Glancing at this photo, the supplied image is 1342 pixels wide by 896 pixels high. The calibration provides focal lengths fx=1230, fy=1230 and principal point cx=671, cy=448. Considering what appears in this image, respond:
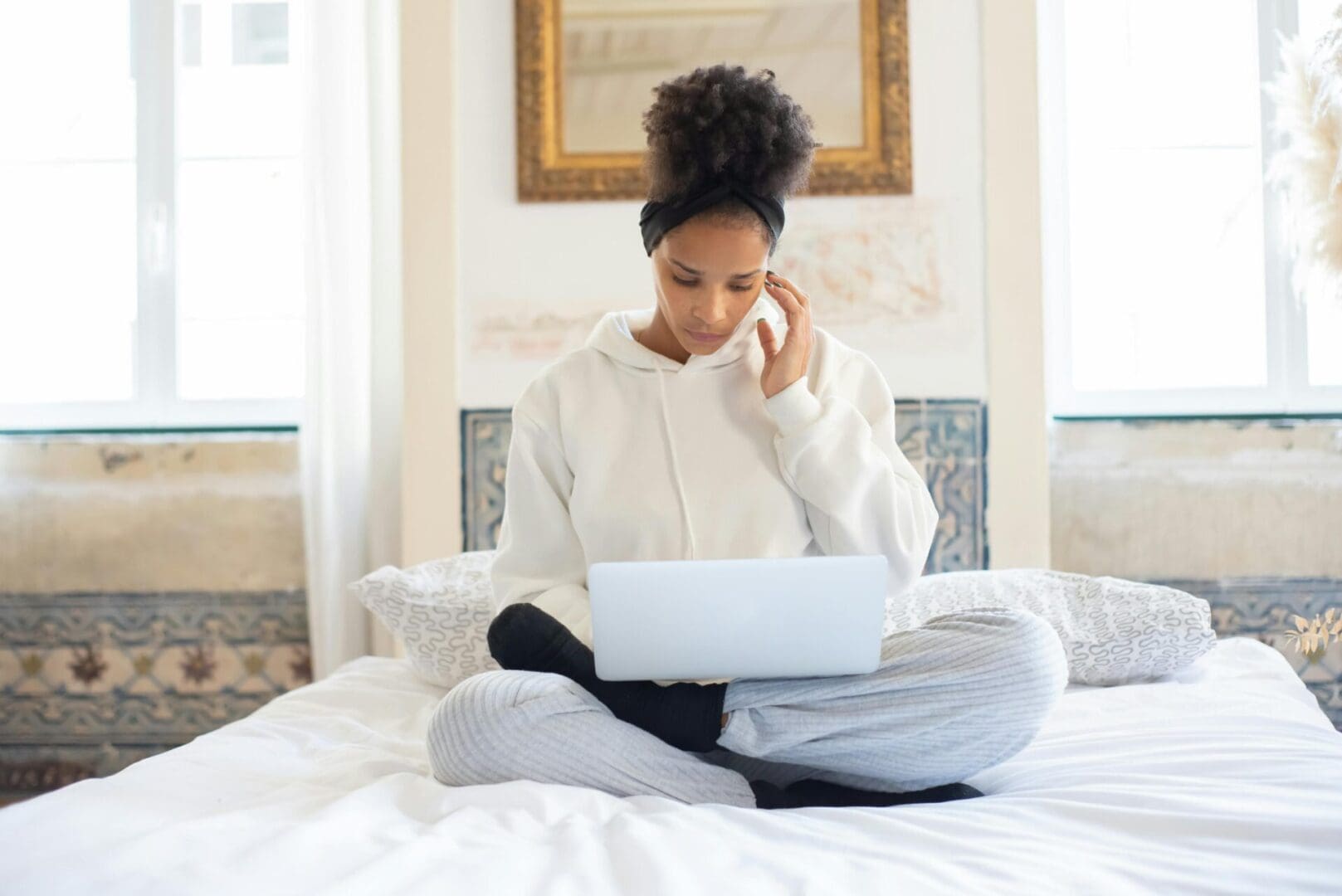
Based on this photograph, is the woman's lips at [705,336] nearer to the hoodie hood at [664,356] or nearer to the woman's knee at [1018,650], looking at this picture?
the hoodie hood at [664,356]

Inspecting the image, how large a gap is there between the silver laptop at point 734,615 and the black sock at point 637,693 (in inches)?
4.6

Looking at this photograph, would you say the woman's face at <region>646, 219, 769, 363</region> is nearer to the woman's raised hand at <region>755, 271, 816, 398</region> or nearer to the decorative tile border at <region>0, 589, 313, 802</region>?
the woman's raised hand at <region>755, 271, 816, 398</region>

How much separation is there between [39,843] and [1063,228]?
8.13ft

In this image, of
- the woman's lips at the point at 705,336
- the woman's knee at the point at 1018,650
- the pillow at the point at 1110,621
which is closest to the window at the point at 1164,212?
the pillow at the point at 1110,621

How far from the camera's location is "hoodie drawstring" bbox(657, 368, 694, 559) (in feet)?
5.05

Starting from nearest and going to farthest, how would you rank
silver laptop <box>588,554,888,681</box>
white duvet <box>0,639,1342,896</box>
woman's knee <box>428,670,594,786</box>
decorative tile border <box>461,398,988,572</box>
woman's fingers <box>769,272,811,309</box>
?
white duvet <box>0,639,1342,896</box> → silver laptop <box>588,554,888,681</box> → woman's knee <box>428,670,594,786</box> → woman's fingers <box>769,272,811,309</box> → decorative tile border <box>461,398,988,572</box>

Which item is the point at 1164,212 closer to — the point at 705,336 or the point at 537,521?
the point at 705,336

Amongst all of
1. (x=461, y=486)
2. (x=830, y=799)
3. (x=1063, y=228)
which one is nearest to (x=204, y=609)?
(x=461, y=486)

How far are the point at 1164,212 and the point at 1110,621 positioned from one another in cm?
142

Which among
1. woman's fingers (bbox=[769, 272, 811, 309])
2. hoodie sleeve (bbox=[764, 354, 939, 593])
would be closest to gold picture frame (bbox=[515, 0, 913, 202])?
woman's fingers (bbox=[769, 272, 811, 309])

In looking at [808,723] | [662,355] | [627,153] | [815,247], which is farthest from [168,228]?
[808,723]

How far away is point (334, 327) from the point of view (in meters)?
2.68

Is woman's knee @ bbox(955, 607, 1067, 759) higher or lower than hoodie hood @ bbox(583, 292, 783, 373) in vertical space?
lower

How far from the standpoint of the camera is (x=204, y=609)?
2.83 m
